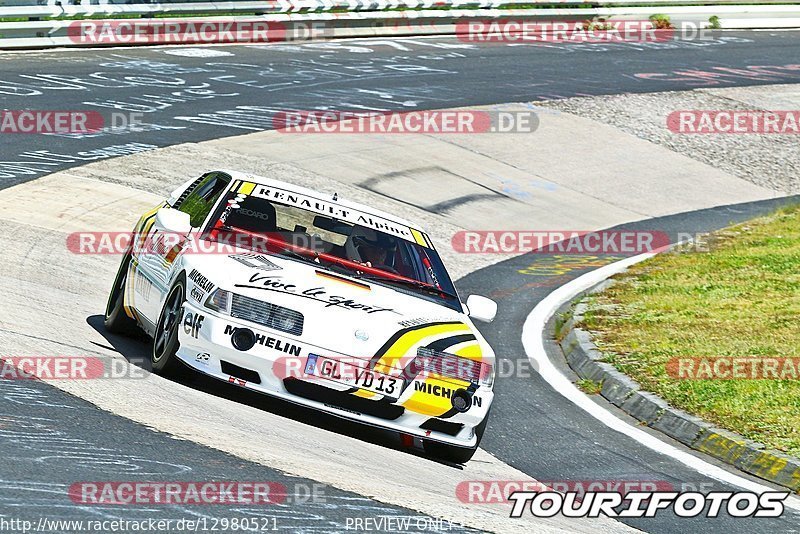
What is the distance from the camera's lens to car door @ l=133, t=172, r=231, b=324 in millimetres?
8844

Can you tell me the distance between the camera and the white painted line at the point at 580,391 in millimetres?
8594

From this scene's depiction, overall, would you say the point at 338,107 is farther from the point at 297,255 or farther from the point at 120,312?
the point at 297,255

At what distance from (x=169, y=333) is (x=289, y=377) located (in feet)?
3.11

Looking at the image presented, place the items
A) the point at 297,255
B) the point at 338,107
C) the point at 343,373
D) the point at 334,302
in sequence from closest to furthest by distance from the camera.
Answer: the point at 343,373
the point at 334,302
the point at 297,255
the point at 338,107

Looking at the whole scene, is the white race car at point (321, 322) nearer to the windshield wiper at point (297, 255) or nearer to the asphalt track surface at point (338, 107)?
the windshield wiper at point (297, 255)

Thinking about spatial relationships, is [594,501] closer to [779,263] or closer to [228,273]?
[228,273]

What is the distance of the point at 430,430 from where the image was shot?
25.7 feet

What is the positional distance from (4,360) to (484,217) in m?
10.9

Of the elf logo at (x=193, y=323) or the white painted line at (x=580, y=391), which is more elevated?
the elf logo at (x=193, y=323)

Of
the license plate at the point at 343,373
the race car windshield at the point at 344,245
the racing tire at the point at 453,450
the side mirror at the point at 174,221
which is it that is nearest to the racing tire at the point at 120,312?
the side mirror at the point at 174,221

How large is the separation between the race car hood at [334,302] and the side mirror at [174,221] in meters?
0.53

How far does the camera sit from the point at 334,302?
784 centimetres

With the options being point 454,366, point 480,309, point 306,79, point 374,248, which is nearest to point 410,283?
point 374,248

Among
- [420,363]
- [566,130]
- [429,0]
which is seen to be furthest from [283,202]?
[429,0]
